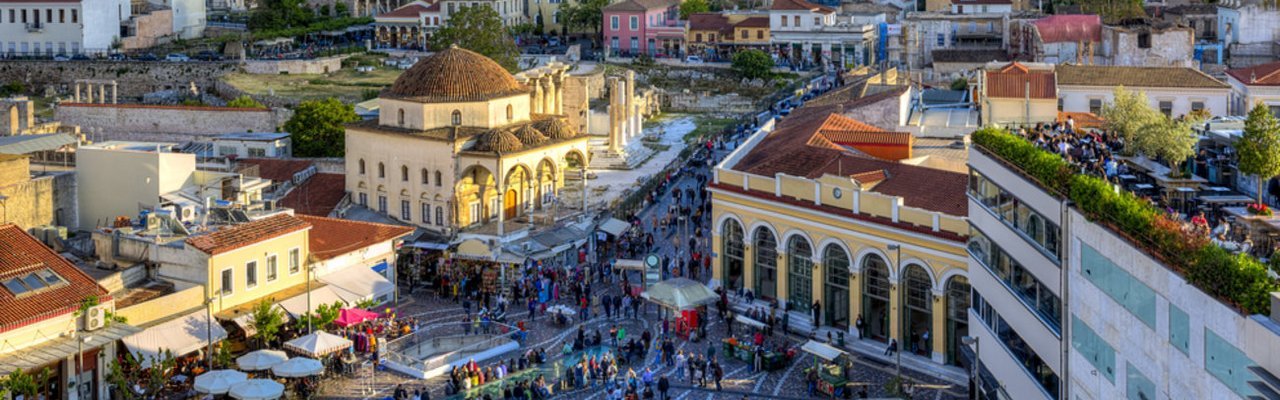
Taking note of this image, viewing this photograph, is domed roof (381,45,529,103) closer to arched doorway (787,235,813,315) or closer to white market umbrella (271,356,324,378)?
arched doorway (787,235,813,315)

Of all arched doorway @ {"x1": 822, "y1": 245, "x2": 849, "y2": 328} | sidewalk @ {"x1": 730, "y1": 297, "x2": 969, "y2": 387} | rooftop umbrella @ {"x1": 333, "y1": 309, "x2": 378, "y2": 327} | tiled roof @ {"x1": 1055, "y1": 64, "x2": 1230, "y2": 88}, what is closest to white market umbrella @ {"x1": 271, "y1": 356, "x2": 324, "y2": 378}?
rooftop umbrella @ {"x1": 333, "y1": 309, "x2": 378, "y2": 327}

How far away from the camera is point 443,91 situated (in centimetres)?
6656

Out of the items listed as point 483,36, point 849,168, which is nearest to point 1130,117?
point 849,168

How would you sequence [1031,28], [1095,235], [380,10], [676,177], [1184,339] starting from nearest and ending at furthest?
1. [1184,339]
2. [1095,235]
3. [676,177]
4. [1031,28]
5. [380,10]

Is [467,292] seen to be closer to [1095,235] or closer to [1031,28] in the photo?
[1095,235]

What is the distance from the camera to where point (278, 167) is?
7262 cm

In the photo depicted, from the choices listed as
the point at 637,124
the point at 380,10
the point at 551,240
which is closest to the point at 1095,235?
the point at 551,240

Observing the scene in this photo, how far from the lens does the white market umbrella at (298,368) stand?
148 ft

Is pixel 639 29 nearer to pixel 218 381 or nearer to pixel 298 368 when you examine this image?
pixel 298 368

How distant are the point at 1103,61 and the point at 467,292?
46.4 m

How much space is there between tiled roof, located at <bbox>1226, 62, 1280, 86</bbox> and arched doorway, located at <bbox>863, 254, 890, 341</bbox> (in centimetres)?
2418

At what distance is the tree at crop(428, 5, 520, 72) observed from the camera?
355ft

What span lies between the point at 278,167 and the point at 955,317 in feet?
112

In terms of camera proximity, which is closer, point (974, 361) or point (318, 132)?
point (974, 361)
